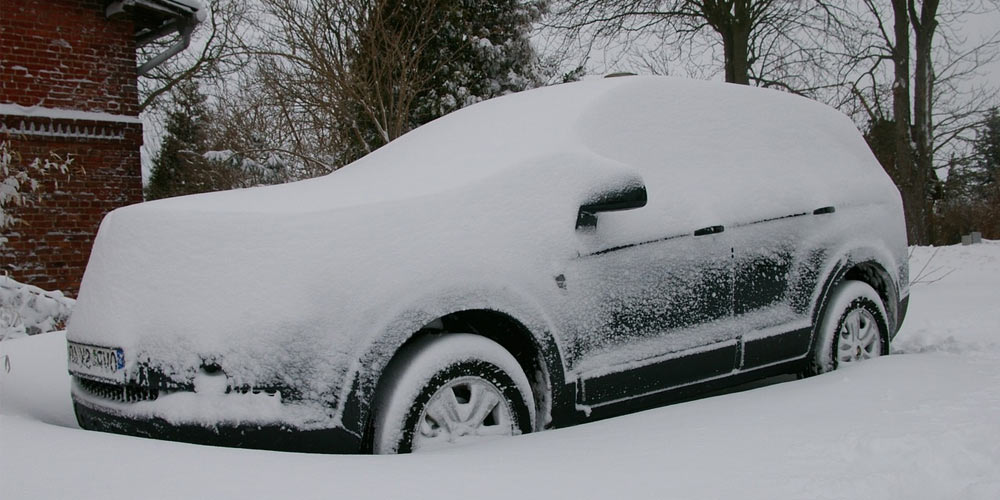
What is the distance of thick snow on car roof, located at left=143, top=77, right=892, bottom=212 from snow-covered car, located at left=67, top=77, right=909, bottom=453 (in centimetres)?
2

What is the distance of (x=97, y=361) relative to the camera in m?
3.08

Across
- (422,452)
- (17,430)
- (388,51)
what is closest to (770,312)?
(422,452)

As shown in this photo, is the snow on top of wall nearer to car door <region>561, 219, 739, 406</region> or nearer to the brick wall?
the brick wall

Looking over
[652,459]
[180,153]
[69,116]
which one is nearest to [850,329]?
[652,459]

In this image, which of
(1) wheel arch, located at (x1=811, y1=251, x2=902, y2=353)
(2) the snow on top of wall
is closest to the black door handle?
(1) wheel arch, located at (x1=811, y1=251, x2=902, y2=353)

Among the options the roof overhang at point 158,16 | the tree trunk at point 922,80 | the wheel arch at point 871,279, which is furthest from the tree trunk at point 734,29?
the wheel arch at point 871,279

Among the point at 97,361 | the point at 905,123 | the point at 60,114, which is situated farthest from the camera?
the point at 905,123

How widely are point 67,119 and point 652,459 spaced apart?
9.40m

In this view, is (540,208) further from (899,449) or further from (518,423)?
(899,449)

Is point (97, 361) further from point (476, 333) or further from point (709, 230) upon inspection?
point (709, 230)

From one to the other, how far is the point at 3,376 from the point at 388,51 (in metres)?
9.32

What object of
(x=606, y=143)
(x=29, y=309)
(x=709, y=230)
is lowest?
(x=29, y=309)

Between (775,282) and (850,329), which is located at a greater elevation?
(775,282)

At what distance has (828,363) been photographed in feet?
14.5
